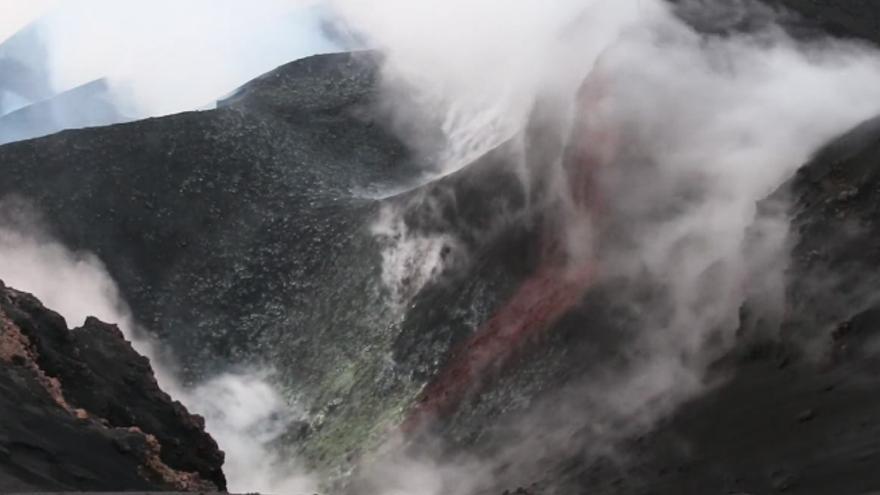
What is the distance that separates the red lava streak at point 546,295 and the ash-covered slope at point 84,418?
30.6ft

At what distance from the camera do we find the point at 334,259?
45562 mm

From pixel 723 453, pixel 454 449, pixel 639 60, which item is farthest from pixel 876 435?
pixel 639 60

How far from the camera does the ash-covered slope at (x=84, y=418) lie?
1605 cm

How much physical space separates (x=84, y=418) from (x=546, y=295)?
16509mm

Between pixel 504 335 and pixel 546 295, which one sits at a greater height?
pixel 546 295

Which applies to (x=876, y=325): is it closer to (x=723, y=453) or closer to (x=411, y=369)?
(x=723, y=453)

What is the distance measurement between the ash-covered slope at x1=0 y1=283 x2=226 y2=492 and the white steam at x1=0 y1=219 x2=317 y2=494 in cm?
884

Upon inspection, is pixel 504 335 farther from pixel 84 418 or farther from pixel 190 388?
pixel 84 418

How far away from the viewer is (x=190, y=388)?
42094 mm

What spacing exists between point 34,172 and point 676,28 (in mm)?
29732

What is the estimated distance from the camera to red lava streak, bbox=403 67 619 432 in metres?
31.3

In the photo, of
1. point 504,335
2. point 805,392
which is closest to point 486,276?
point 504,335

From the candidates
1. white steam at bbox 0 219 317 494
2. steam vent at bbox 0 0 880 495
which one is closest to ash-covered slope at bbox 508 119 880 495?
steam vent at bbox 0 0 880 495

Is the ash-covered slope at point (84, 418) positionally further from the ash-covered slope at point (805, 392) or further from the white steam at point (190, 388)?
the white steam at point (190, 388)
